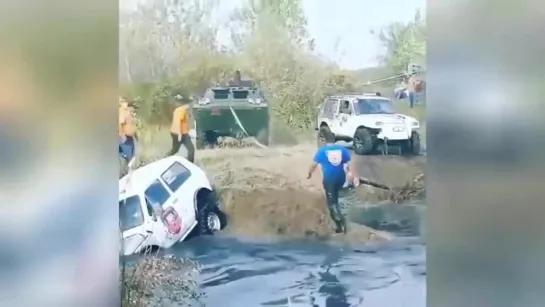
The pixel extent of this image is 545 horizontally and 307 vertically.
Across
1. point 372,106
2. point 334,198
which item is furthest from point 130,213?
point 372,106

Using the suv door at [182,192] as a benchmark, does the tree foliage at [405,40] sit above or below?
above

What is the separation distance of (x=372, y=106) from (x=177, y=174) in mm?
401

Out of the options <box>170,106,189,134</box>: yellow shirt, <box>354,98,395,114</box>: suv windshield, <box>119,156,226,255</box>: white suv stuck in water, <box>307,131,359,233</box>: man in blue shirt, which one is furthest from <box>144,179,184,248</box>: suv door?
<box>354,98,395,114</box>: suv windshield

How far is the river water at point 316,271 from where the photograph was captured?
1.20 metres

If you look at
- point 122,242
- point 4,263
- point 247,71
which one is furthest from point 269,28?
point 4,263

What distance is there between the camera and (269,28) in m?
1.21

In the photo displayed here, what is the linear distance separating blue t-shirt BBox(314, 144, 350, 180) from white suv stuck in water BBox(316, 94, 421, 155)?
2 cm

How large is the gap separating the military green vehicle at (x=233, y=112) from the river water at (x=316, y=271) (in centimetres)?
20

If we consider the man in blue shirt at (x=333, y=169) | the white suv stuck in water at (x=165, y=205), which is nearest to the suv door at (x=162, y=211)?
the white suv stuck in water at (x=165, y=205)

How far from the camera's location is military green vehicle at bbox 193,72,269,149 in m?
1.22

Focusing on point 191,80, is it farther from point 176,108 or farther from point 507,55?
point 507,55

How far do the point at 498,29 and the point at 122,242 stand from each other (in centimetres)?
83

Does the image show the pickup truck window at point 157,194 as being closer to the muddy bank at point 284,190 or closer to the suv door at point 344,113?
the muddy bank at point 284,190

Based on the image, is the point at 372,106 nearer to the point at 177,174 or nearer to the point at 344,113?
the point at 344,113
